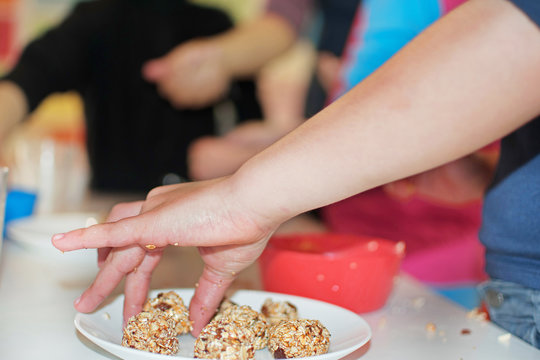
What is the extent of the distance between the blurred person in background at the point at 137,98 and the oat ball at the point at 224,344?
1425 millimetres

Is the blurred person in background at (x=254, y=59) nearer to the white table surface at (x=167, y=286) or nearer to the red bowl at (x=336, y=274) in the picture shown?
the white table surface at (x=167, y=286)

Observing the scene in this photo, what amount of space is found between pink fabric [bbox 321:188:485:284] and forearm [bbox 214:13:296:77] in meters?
0.54

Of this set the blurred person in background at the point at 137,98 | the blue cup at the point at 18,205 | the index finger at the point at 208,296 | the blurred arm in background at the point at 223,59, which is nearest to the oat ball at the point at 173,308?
the index finger at the point at 208,296

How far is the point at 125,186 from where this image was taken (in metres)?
1.96

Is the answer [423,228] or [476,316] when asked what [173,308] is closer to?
[476,316]

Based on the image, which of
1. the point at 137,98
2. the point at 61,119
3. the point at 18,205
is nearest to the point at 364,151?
the point at 18,205

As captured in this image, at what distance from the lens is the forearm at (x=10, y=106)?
4.64ft

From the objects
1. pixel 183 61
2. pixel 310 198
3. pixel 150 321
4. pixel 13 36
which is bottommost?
pixel 13 36

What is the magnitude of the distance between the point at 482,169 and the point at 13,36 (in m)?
3.70

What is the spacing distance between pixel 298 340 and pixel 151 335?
13 cm

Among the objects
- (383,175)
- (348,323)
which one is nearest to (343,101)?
(383,175)

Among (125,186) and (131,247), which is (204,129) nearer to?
(125,186)

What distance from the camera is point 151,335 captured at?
1.70ft

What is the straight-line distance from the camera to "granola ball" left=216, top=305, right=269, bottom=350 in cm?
55
